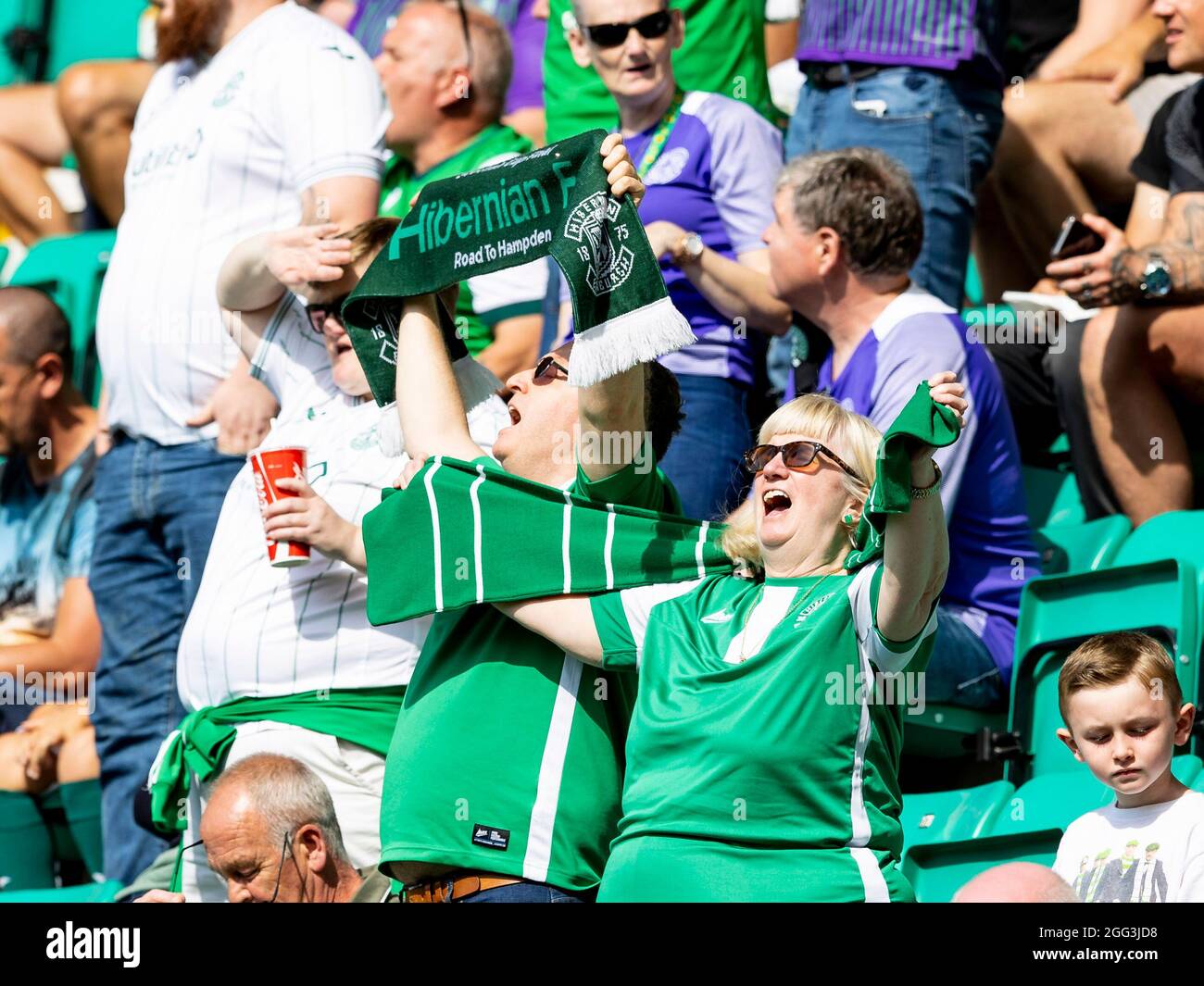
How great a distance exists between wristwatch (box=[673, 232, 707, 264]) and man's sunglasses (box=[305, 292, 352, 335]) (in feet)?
3.14

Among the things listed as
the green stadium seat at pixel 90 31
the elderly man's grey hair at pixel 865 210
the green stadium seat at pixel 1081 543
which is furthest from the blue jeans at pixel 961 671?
the green stadium seat at pixel 90 31

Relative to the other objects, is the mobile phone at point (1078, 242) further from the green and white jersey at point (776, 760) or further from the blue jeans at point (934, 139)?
the green and white jersey at point (776, 760)

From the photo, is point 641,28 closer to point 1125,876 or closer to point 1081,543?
point 1081,543

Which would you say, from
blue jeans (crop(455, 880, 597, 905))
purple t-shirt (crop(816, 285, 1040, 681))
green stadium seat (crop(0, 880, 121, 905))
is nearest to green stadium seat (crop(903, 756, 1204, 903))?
purple t-shirt (crop(816, 285, 1040, 681))

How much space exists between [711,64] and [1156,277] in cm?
159

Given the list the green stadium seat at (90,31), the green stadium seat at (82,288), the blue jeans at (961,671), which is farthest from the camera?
the green stadium seat at (90,31)

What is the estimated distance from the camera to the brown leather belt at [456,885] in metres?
3.19

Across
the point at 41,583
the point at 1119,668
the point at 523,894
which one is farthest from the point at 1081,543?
the point at 41,583

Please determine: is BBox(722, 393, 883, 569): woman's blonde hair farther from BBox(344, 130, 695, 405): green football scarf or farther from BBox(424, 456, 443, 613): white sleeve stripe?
BBox(424, 456, 443, 613): white sleeve stripe

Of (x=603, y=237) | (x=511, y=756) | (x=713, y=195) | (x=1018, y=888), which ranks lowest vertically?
(x=1018, y=888)

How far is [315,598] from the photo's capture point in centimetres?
400

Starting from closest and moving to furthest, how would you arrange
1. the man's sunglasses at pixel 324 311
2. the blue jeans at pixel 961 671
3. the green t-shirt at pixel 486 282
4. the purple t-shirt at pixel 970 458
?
1. the man's sunglasses at pixel 324 311
2. the blue jeans at pixel 961 671
3. the purple t-shirt at pixel 970 458
4. the green t-shirt at pixel 486 282

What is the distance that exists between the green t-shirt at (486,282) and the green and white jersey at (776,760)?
2380 mm
